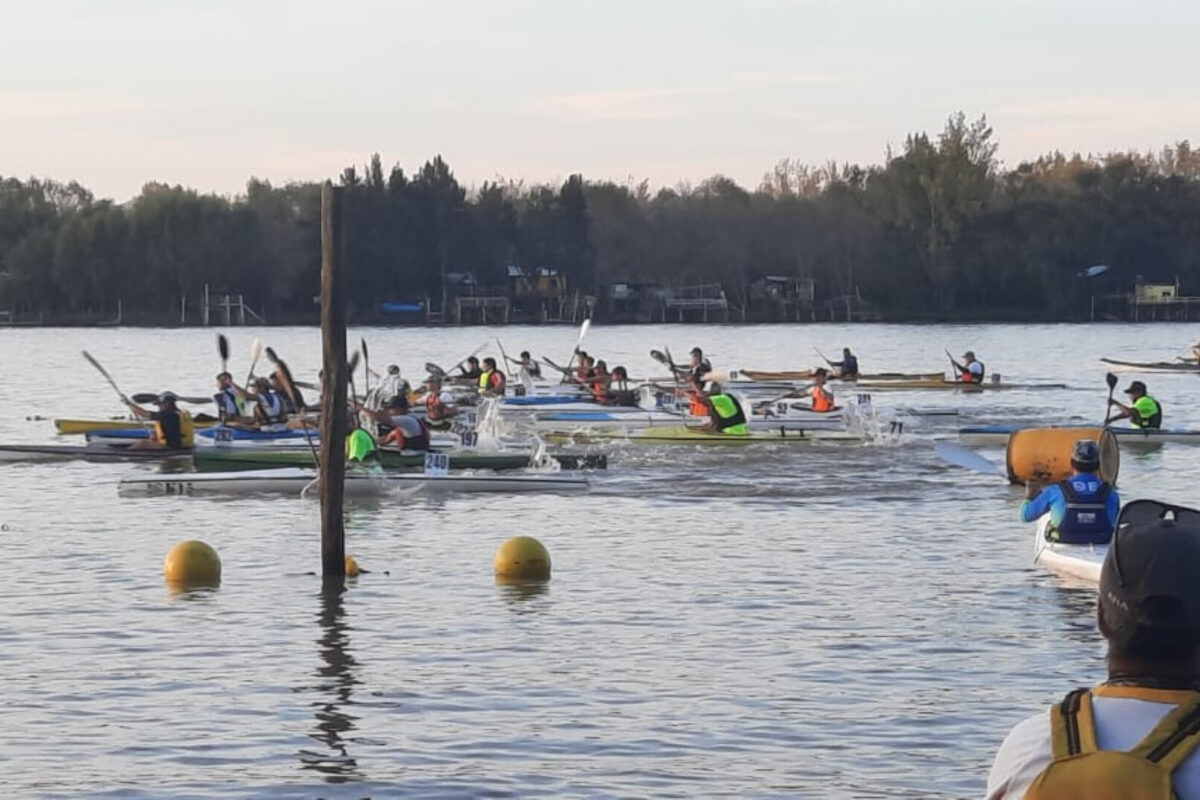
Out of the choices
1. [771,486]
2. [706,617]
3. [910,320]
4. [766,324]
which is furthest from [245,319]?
[706,617]

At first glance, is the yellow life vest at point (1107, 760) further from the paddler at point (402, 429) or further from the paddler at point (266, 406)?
the paddler at point (266, 406)

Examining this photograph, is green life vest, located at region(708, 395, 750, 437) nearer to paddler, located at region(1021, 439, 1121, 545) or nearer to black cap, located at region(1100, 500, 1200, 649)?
paddler, located at region(1021, 439, 1121, 545)

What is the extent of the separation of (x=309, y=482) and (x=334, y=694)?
11.9 meters

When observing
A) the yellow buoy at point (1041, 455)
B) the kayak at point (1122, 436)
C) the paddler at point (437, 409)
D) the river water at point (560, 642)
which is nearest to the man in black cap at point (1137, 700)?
the river water at point (560, 642)

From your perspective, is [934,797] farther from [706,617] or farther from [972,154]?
[972,154]

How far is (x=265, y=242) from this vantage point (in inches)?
4823

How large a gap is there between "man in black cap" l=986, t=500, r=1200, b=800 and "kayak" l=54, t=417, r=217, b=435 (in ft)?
86.9

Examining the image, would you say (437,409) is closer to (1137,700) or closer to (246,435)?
(246,435)

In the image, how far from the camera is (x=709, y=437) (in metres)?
29.4

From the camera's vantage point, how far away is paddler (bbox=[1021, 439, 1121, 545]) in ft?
48.7

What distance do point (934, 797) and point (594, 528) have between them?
11613 millimetres

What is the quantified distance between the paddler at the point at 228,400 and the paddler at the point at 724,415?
7028 mm

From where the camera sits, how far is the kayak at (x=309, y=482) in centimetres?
2348

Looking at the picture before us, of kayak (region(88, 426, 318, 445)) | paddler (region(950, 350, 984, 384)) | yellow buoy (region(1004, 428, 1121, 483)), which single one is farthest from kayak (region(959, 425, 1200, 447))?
paddler (region(950, 350, 984, 384))
